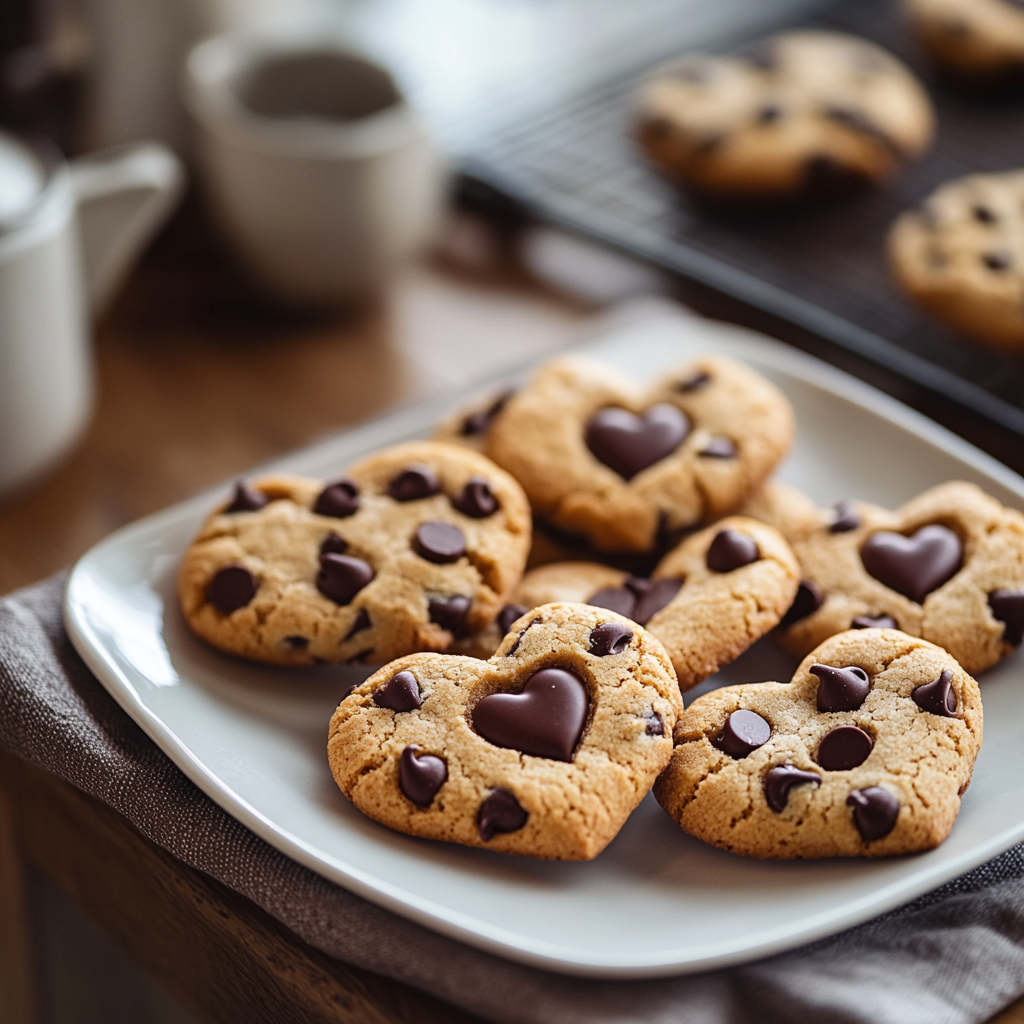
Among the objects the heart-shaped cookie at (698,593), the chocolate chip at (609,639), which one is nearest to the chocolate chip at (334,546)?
the heart-shaped cookie at (698,593)

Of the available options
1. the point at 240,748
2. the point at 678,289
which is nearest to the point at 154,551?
the point at 240,748

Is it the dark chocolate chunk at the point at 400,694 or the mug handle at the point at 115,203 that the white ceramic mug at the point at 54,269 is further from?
the dark chocolate chunk at the point at 400,694

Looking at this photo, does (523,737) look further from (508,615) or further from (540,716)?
(508,615)

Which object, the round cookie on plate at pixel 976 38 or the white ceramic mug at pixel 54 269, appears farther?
the round cookie on plate at pixel 976 38

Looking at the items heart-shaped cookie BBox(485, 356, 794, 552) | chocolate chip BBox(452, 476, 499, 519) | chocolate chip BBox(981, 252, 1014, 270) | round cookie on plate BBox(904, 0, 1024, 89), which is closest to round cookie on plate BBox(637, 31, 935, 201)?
round cookie on plate BBox(904, 0, 1024, 89)

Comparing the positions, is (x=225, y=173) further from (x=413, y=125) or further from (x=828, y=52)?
(x=828, y=52)

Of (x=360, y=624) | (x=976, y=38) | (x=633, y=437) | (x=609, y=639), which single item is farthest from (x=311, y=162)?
(x=976, y=38)
